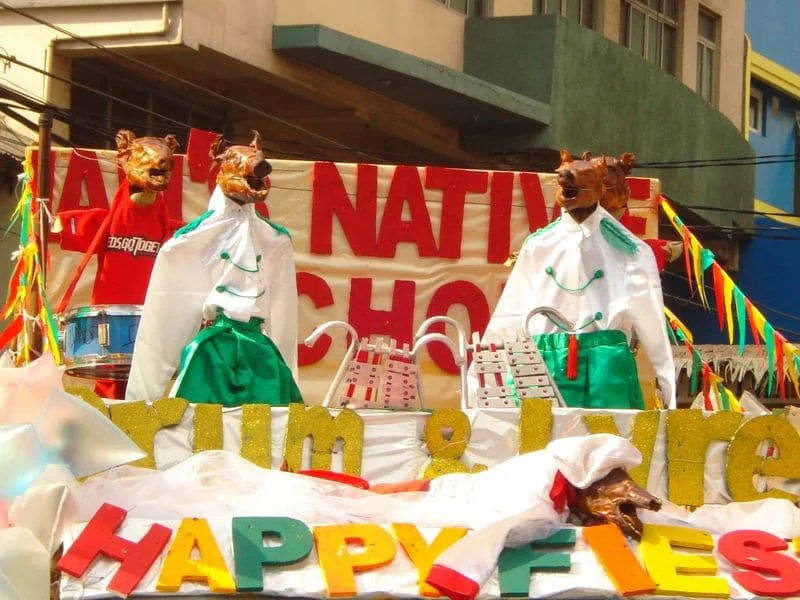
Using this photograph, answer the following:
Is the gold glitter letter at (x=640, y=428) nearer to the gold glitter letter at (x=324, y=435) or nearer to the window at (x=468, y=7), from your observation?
the gold glitter letter at (x=324, y=435)

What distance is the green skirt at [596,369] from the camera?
862 cm

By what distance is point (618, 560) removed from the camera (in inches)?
232

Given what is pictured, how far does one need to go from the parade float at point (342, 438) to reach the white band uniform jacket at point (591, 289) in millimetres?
13

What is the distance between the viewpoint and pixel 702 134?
21.4m


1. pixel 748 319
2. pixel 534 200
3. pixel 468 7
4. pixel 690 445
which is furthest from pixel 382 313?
pixel 468 7

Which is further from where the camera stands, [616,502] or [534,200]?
[534,200]

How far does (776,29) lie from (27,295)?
18290 millimetres

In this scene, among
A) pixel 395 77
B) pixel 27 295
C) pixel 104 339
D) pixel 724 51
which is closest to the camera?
pixel 104 339

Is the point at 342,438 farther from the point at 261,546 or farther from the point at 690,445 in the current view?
the point at 261,546

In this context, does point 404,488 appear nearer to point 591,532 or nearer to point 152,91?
point 591,532

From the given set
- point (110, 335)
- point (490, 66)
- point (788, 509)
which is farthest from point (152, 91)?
point (788, 509)

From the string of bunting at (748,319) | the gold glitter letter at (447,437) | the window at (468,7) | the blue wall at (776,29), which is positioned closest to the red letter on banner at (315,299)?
the string of bunting at (748,319)

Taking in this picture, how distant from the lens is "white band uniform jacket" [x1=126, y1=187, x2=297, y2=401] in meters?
8.48

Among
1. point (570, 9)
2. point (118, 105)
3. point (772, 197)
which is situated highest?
point (570, 9)
